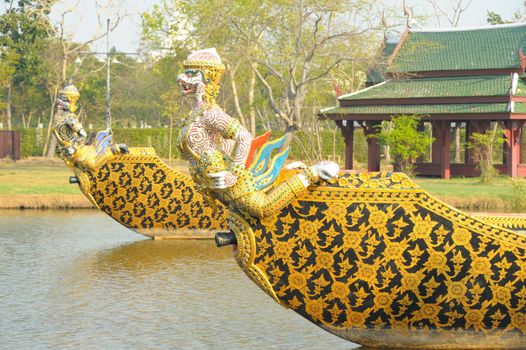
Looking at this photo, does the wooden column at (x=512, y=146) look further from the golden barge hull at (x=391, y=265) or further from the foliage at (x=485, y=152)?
the golden barge hull at (x=391, y=265)

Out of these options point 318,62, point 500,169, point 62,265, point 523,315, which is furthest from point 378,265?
point 318,62

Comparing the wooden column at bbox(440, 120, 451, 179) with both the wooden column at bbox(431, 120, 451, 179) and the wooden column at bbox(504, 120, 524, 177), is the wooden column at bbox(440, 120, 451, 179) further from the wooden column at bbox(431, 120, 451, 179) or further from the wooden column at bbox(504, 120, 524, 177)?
the wooden column at bbox(504, 120, 524, 177)

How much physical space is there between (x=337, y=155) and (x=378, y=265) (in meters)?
45.0

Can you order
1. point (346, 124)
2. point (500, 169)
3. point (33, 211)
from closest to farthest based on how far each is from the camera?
point (33, 211) → point (500, 169) → point (346, 124)

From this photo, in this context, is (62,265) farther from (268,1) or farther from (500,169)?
(268,1)

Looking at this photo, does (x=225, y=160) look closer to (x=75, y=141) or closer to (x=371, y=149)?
(x=75, y=141)

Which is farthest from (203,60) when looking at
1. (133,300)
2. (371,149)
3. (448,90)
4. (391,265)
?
(371,149)

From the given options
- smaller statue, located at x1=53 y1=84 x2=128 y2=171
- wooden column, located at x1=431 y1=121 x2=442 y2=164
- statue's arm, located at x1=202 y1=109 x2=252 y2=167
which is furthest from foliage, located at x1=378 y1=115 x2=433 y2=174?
statue's arm, located at x1=202 y1=109 x2=252 y2=167

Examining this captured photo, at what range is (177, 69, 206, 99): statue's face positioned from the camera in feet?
27.1

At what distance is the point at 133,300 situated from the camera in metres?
11.3

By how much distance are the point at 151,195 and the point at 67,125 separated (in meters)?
1.84

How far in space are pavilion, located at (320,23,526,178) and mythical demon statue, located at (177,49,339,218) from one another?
26.4 metres

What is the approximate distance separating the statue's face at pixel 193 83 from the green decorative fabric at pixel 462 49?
2951 cm

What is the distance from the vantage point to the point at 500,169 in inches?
1396
